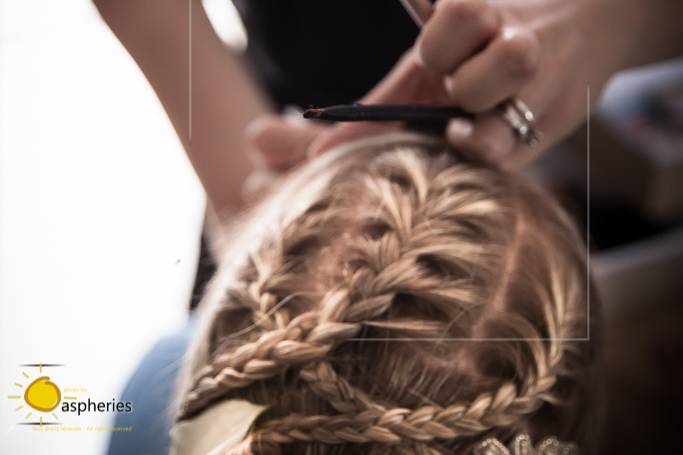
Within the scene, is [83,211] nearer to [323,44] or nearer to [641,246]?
[323,44]

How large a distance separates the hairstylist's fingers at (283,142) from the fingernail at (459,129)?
249 millimetres

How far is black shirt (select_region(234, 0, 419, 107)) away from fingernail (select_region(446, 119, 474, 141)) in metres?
0.10

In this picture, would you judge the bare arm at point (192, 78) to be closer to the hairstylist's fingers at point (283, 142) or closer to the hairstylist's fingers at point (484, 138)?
the hairstylist's fingers at point (283, 142)

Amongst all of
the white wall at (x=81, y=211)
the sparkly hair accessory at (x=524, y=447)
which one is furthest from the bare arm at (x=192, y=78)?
the sparkly hair accessory at (x=524, y=447)

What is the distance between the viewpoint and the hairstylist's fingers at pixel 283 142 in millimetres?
848

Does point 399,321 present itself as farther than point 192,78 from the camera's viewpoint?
No

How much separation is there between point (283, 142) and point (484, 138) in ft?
1.03

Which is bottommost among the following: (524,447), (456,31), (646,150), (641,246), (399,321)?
(641,246)

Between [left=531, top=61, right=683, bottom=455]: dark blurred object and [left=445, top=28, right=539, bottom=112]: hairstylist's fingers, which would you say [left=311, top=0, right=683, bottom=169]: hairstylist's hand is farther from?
[left=531, top=61, right=683, bottom=455]: dark blurred object

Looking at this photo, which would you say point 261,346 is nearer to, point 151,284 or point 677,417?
point 151,284

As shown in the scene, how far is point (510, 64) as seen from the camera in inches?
22.9

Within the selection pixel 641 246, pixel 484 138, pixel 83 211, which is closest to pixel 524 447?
pixel 484 138

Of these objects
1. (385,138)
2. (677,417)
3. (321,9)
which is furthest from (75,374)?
(677,417)

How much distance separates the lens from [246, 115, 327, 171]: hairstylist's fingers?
0.85m
